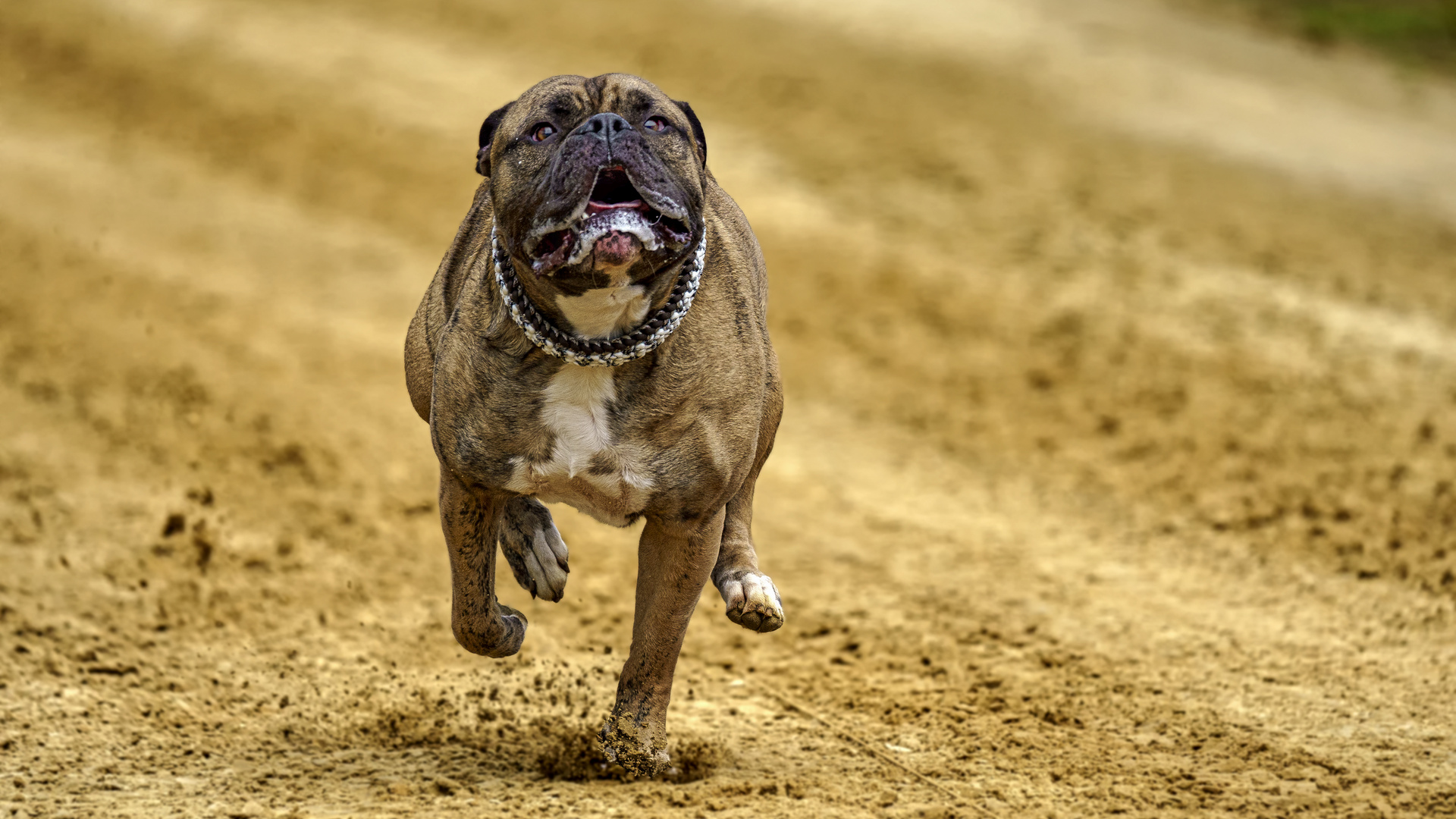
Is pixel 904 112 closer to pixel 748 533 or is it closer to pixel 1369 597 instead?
pixel 1369 597

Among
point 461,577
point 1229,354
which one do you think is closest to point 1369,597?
point 1229,354

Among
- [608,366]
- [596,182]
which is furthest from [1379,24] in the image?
[596,182]

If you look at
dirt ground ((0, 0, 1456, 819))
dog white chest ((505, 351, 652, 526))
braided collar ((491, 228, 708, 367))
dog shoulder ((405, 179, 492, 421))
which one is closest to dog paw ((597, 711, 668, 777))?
dirt ground ((0, 0, 1456, 819))

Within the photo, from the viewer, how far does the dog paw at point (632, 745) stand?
4.99 m

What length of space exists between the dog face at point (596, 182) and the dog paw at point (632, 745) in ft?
5.70

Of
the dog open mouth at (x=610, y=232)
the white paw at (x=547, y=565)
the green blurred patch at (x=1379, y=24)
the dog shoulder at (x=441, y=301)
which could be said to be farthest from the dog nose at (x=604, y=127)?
the green blurred patch at (x=1379, y=24)

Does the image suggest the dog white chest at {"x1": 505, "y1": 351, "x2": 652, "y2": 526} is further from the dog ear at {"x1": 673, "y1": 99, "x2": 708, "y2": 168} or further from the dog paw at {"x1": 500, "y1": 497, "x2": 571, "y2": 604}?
the dog paw at {"x1": 500, "y1": 497, "x2": 571, "y2": 604}

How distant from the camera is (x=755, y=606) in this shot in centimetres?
481

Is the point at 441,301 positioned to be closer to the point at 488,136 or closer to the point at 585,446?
the point at 488,136

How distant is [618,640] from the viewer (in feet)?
23.6

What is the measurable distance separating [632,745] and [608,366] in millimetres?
1500

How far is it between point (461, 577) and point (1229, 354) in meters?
7.84

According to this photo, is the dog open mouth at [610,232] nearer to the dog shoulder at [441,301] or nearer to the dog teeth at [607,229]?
the dog teeth at [607,229]

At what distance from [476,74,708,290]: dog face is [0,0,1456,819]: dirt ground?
2028 mm
